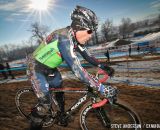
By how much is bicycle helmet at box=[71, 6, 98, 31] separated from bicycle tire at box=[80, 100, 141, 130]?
1.49 m

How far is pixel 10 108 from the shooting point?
671 cm

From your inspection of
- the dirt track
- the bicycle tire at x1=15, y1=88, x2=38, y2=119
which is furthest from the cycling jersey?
the dirt track

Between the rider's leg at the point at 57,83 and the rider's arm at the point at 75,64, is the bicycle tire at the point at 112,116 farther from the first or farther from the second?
the rider's arm at the point at 75,64

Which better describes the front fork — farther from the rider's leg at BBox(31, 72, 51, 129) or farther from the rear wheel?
the rear wheel

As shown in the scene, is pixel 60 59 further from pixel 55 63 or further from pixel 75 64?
pixel 75 64

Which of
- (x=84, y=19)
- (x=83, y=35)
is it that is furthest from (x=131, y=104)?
(x=84, y=19)

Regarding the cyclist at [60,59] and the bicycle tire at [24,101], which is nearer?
the cyclist at [60,59]

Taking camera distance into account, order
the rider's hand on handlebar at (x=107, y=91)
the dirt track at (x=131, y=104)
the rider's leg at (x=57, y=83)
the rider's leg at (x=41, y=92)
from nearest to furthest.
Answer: the rider's hand on handlebar at (x=107, y=91)
the rider's leg at (x=41, y=92)
the rider's leg at (x=57, y=83)
the dirt track at (x=131, y=104)

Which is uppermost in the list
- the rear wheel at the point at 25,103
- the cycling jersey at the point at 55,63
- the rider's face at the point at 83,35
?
the rider's face at the point at 83,35

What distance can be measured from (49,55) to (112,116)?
192cm

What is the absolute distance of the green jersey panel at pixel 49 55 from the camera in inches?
141

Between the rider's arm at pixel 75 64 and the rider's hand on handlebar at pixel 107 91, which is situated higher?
the rider's arm at pixel 75 64

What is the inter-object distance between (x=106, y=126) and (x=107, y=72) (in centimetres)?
119

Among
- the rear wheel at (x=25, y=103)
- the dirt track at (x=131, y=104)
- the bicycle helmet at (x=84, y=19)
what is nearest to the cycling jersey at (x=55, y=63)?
the bicycle helmet at (x=84, y=19)
